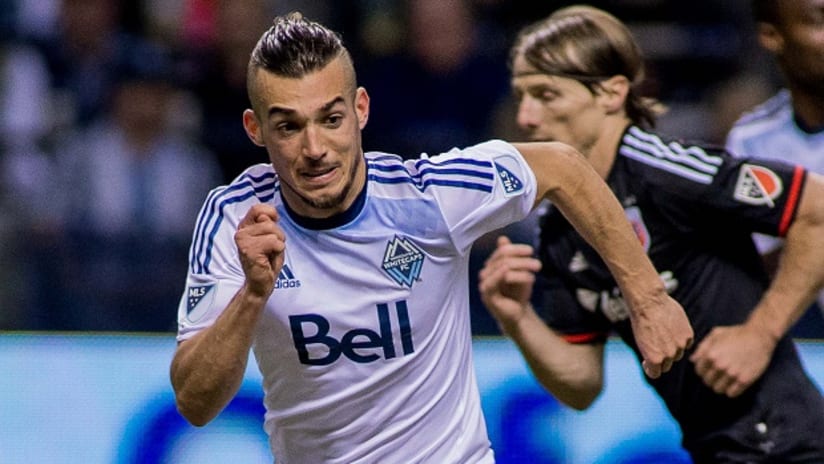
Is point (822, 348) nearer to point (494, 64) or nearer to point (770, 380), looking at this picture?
point (770, 380)

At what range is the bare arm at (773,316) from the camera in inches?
151

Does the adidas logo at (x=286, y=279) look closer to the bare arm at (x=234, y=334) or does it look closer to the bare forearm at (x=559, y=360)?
the bare arm at (x=234, y=334)

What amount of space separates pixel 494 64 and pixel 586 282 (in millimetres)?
3504

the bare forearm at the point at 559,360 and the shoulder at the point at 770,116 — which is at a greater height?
the shoulder at the point at 770,116

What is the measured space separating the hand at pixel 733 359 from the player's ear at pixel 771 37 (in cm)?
124

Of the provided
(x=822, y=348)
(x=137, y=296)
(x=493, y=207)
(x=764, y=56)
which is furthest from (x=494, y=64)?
(x=493, y=207)

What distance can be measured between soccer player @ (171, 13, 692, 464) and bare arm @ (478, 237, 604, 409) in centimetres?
42

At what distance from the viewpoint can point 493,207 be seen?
3555 millimetres

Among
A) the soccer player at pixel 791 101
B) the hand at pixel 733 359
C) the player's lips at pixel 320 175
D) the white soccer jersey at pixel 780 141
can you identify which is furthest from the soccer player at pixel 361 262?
the white soccer jersey at pixel 780 141

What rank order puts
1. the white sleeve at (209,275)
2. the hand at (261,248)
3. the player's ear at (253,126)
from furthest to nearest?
the player's ear at (253,126), the white sleeve at (209,275), the hand at (261,248)

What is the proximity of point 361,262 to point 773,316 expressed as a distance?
1.13m

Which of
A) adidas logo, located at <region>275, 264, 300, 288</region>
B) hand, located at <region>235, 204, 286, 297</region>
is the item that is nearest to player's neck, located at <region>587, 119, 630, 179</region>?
adidas logo, located at <region>275, 264, 300, 288</region>

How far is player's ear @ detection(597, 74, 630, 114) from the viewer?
4277 millimetres

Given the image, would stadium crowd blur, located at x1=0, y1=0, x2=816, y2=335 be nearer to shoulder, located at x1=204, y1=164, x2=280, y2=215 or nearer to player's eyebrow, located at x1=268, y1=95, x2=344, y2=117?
shoulder, located at x1=204, y1=164, x2=280, y2=215
